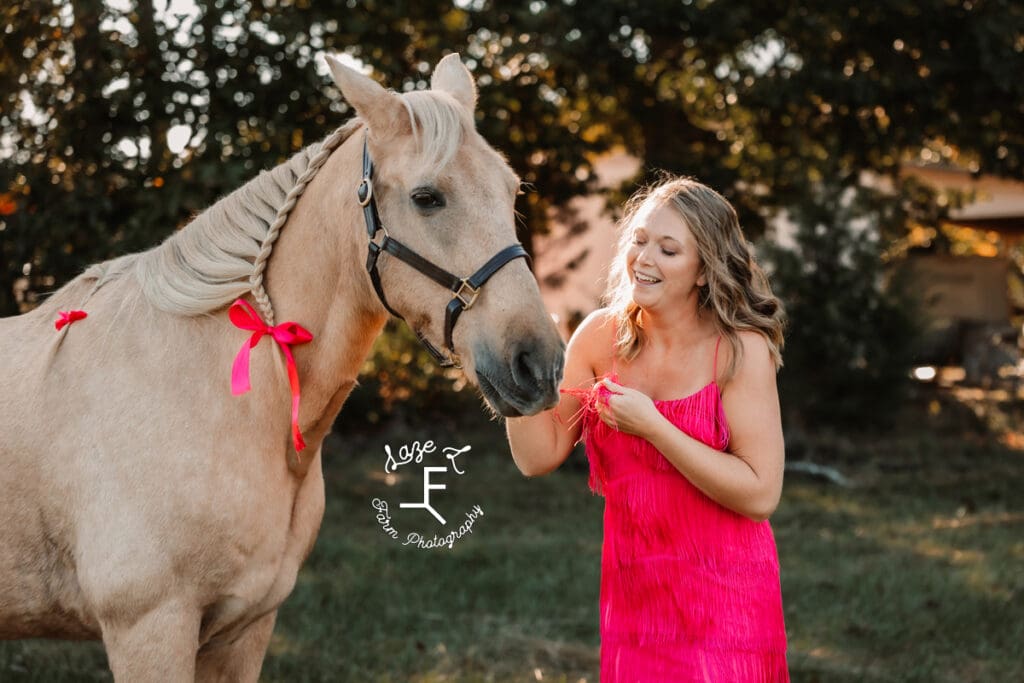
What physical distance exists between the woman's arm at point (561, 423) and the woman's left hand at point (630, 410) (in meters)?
0.16

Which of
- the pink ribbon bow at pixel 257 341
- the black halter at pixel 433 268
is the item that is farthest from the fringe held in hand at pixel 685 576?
the pink ribbon bow at pixel 257 341

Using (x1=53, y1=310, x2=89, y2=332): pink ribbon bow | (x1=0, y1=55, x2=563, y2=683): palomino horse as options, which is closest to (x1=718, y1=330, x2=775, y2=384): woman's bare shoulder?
(x1=0, y1=55, x2=563, y2=683): palomino horse

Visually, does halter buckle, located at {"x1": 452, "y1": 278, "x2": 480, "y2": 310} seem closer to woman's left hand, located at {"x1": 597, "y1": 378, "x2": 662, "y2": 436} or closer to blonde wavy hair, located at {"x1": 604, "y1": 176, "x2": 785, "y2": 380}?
woman's left hand, located at {"x1": 597, "y1": 378, "x2": 662, "y2": 436}

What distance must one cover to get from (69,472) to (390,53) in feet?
15.6

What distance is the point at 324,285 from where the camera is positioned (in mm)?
2566

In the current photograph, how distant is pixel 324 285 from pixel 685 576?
1.24 m

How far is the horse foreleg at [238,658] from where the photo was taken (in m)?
2.69

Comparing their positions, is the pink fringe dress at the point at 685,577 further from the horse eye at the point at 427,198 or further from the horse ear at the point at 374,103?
the horse ear at the point at 374,103

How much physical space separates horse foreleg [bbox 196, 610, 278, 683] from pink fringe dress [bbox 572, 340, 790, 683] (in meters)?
0.98

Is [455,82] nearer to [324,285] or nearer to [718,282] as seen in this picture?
[324,285]

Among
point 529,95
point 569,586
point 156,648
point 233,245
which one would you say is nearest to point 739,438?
point 233,245

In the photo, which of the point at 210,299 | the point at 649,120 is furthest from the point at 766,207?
the point at 210,299

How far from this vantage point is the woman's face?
267 centimetres

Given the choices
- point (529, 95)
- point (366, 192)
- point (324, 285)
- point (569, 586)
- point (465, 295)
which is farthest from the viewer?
point (529, 95)
